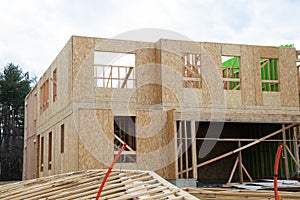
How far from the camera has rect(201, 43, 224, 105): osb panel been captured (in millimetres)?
17406

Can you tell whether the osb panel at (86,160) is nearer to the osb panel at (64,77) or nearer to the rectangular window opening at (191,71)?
the osb panel at (64,77)

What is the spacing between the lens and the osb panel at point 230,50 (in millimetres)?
17864

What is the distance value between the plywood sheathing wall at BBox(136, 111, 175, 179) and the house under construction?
4cm

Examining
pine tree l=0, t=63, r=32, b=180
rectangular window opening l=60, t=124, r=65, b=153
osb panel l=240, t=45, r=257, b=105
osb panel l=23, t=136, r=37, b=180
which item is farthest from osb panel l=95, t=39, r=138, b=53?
pine tree l=0, t=63, r=32, b=180

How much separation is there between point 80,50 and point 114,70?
1.97 metres

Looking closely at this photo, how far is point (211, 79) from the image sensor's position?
57.3 feet

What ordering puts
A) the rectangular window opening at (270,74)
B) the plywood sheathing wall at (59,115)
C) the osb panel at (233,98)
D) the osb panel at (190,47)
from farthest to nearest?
the rectangular window opening at (270,74) → the osb panel at (233,98) → the osb panel at (190,47) → the plywood sheathing wall at (59,115)

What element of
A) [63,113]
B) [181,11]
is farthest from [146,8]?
[63,113]

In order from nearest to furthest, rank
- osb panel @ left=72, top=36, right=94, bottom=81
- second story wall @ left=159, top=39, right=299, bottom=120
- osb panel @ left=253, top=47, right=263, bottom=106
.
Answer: osb panel @ left=72, top=36, right=94, bottom=81, second story wall @ left=159, top=39, right=299, bottom=120, osb panel @ left=253, top=47, right=263, bottom=106

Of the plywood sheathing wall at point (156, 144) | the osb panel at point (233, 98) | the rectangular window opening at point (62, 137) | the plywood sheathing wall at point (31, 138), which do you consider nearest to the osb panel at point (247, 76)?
the osb panel at point (233, 98)

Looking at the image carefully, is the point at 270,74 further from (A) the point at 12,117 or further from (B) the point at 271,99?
(A) the point at 12,117

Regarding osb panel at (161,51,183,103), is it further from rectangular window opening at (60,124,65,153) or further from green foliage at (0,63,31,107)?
green foliage at (0,63,31,107)

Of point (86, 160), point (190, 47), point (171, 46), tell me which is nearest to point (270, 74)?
point (190, 47)

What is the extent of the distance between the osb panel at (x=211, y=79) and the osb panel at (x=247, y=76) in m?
1.08
